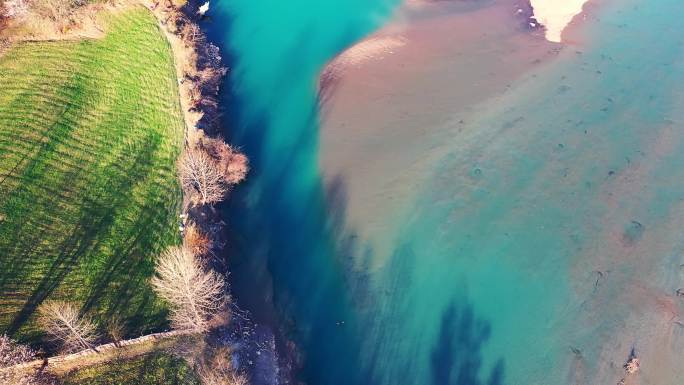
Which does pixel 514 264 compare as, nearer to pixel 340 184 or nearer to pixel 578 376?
pixel 578 376

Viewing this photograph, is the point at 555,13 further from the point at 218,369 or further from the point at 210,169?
the point at 218,369

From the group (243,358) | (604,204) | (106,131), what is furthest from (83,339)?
(604,204)

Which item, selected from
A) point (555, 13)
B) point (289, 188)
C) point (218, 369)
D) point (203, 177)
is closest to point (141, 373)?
point (218, 369)

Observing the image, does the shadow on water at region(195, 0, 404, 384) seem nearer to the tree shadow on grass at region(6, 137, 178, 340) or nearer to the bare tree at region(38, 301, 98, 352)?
the tree shadow on grass at region(6, 137, 178, 340)

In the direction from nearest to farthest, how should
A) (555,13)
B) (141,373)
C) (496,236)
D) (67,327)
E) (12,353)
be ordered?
(12,353)
(67,327)
(141,373)
(496,236)
(555,13)

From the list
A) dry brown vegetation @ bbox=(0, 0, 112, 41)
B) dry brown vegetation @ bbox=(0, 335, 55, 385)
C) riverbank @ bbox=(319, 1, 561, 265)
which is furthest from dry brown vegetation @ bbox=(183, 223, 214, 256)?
dry brown vegetation @ bbox=(0, 0, 112, 41)

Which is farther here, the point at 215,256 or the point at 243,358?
the point at 215,256

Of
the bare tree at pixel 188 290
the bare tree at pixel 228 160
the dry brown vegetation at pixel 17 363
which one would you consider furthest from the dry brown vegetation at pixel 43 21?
the dry brown vegetation at pixel 17 363
